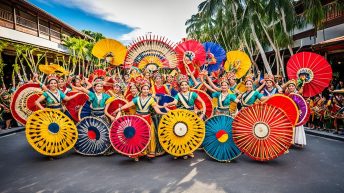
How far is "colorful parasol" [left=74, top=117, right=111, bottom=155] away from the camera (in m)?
5.52

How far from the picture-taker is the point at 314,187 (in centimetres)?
387

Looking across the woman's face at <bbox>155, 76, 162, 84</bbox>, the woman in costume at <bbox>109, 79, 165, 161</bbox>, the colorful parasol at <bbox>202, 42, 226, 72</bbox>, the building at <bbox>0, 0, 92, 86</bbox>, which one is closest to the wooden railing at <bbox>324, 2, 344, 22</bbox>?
the colorful parasol at <bbox>202, 42, 226, 72</bbox>

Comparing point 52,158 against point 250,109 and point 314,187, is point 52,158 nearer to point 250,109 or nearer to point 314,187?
point 250,109

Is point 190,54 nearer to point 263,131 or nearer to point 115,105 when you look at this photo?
point 115,105

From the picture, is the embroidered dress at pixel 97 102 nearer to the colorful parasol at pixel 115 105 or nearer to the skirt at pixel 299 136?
the colorful parasol at pixel 115 105

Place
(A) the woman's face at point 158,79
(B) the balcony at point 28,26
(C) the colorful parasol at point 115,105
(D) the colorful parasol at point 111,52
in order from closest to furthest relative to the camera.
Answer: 1. (C) the colorful parasol at point 115,105
2. (A) the woman's face at point 158,79
3. (D) the colorful parasol at point 111,52
4. (B) the balcony at point 28,26

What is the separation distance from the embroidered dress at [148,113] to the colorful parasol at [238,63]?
4116 mm

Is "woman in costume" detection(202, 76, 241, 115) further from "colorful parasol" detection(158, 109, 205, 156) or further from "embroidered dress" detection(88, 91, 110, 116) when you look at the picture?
"embroidered dress" detection(88, 91, 110, 116)

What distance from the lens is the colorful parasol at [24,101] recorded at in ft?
20.7

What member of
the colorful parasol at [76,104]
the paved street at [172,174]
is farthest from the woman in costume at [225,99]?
the colorful parasol at [76,104]

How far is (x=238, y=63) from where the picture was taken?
854cm

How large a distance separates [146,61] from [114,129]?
84.3 inches

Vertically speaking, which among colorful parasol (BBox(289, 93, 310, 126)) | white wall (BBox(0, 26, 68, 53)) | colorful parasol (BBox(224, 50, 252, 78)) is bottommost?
colorful parasol (BBox(289, 93, 310, 126))

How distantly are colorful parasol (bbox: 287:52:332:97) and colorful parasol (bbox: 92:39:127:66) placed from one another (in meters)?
4.84
